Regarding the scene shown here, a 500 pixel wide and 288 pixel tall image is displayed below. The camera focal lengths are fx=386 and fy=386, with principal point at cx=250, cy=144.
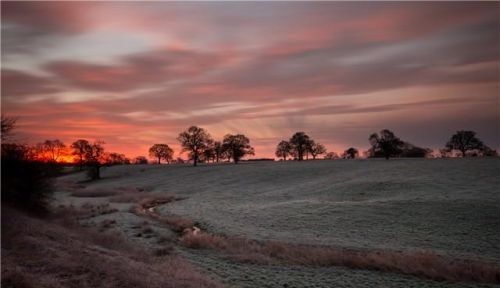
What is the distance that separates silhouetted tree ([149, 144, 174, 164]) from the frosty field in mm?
90526

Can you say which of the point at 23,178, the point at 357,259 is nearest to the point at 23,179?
the point at 23,178

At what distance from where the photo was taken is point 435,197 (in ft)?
120

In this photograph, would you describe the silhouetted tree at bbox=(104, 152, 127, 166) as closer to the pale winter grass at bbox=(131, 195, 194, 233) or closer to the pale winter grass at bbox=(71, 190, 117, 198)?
the pale winter grass at bbox=(71, 190, 117, 198)

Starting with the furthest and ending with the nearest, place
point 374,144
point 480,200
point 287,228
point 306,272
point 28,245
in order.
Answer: point 374,144
point 480,200
point 287,228
point 306,272
point 28,245

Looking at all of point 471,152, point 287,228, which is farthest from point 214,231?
point 471,152

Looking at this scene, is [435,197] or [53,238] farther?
[435,197]

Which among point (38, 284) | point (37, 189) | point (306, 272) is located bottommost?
point (306, 272)

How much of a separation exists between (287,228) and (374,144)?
72473 millimetres

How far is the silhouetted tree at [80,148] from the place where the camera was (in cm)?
10725

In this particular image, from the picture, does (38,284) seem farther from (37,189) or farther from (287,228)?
(37,189)

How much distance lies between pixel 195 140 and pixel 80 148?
32318 mm

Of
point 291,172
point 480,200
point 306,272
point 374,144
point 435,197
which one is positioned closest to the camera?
point 306,272

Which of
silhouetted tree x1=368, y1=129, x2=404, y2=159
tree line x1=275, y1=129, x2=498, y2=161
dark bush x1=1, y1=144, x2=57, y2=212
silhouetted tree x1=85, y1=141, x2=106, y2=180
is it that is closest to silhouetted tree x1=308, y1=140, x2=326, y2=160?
tree line x1=275, y1=129, x2=498, y2=161

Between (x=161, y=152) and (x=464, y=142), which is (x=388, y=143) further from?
(x=161, y=152)
